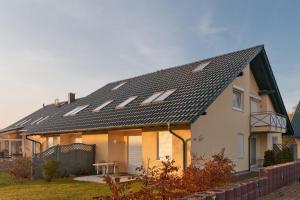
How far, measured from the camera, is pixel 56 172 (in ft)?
58.6

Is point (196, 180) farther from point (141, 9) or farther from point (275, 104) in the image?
point (275, 104)

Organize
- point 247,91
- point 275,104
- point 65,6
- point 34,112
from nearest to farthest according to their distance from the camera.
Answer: point 65,6 → point 247,91 → point 275,104 → point 34,112

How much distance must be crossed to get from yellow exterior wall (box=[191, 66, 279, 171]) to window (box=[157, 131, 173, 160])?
1206 millimetres

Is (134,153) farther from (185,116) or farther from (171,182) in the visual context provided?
(171,182)

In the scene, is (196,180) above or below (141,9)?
below

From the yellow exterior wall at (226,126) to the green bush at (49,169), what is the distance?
22.5 ft

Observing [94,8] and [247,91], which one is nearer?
[94,8]

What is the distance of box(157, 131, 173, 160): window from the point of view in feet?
54.4

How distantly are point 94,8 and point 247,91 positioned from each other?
34.7ft

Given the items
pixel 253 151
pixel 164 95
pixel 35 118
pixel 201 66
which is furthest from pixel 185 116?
pixel 35 118

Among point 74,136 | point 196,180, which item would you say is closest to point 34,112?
point 74,136

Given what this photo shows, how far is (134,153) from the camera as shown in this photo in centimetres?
1959

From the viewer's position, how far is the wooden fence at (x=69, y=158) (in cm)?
1880

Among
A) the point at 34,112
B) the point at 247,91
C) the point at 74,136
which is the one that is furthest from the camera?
the point at 34,112
